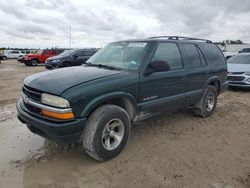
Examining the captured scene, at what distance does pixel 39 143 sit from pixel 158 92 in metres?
2.22

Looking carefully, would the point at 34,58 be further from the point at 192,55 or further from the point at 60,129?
the point at 60,129

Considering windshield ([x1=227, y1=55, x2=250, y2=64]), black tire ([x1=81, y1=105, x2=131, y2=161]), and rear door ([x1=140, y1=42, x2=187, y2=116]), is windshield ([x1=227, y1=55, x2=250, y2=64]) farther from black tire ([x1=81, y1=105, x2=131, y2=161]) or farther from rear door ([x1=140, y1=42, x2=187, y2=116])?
black tire ([x1=81, y1=105, x2=131, y2=161])

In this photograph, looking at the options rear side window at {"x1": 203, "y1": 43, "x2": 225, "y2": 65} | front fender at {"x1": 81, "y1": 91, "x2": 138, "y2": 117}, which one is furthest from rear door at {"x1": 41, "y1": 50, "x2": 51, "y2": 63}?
front fender at {"x1": 81, "y1": 91, "x2": 138, "y2": 117}

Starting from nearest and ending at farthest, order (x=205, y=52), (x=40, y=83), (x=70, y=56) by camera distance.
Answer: (x=40, y=83), (x=205, y=52), (x=70, y=56)

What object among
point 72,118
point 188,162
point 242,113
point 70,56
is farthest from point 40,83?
point 70,56

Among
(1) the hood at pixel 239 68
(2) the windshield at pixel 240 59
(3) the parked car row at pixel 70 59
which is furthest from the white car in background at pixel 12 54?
(1) the hood at pixel 239 68

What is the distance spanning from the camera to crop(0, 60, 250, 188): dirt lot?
10.3ft

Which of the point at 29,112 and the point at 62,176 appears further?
the point at 29,112

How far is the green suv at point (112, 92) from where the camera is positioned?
3195 millimetres

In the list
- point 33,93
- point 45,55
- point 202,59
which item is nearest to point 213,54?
point 202,59

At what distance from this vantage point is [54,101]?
3182 millimetres

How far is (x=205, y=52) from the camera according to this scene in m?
5.64

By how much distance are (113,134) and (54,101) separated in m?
1.03

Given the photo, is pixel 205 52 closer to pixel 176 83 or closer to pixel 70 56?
pixel 176 83
